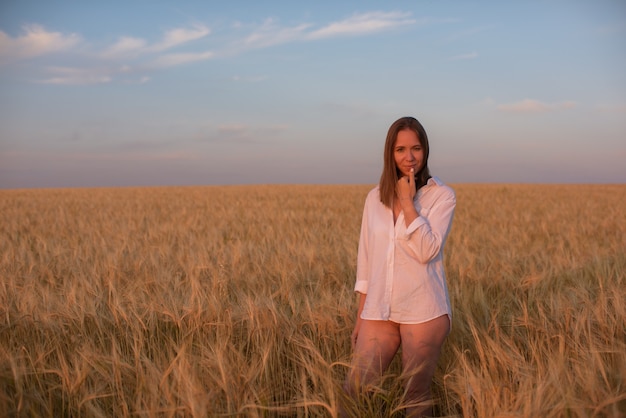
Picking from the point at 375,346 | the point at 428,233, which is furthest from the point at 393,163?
the point at 375,346

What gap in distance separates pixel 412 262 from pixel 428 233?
17 cm

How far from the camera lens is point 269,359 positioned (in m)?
2.29

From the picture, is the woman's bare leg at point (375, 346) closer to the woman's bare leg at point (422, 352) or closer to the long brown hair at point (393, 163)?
the woman's bare leg at point (422, 352)

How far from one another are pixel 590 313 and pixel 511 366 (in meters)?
1.14

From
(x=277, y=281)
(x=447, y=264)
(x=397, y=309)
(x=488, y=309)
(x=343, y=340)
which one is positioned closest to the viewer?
(x=397, y=309)

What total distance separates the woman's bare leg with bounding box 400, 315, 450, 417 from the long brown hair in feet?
1.78

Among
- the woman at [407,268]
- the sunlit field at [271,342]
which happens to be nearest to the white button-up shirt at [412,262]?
the woman at [407,268]

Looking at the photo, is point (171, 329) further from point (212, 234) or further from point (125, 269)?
point (212, 234)

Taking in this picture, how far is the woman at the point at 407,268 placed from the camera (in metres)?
2.11

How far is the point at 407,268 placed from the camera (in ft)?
7.24

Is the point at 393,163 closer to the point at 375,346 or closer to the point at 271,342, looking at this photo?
the point at 375,346

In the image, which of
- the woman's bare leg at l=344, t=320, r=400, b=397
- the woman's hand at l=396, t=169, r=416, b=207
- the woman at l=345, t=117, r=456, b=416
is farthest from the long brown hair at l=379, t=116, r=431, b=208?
the woman's bare leg at l=344, t=320, r=400, b=397

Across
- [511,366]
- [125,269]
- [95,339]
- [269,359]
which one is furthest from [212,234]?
[511,366]

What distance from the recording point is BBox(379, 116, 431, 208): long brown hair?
224cm
